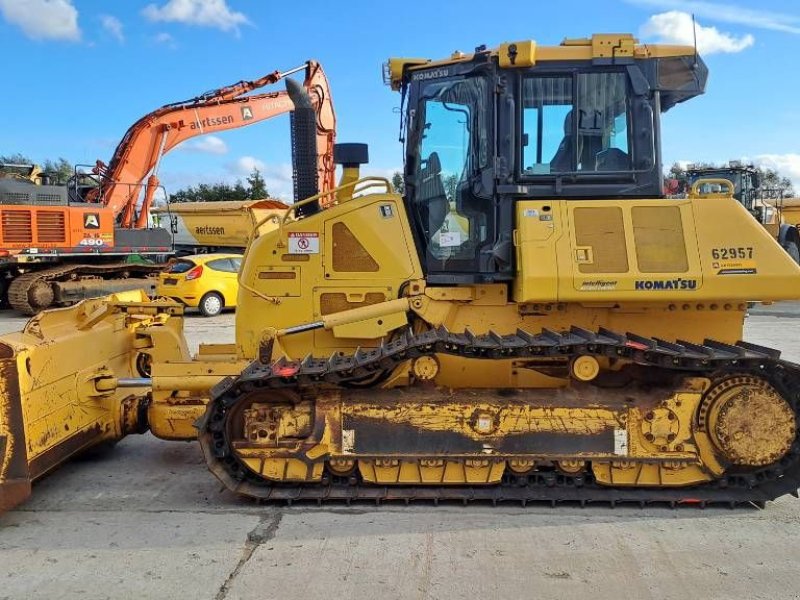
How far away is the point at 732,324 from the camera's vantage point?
4.77 metres

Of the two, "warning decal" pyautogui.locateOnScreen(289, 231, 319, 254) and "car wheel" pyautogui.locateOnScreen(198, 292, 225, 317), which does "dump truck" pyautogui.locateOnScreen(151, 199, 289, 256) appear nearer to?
"car wheel" pyautogui.locateOnScreen(198, 292, 225, 317)

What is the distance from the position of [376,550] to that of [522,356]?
1501 mm

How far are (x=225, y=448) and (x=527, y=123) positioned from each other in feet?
10.0

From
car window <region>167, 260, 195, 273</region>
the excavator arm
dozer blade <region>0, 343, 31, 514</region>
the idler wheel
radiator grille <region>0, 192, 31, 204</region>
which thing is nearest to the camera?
dozer blade <region>0, 343, 31, 514</region>

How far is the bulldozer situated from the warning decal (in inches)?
1.0

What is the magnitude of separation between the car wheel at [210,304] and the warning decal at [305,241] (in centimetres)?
1097

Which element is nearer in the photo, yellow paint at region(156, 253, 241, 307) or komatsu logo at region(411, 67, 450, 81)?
komatsu logo at region(411, 67, 450, 81)

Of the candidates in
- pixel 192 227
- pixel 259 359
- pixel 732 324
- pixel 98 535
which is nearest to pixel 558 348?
pixel 732 324

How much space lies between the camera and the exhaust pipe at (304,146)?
5.52m

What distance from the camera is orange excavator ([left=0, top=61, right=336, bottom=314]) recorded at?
15.1 metres

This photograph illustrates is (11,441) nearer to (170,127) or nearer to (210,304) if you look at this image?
(210,304)

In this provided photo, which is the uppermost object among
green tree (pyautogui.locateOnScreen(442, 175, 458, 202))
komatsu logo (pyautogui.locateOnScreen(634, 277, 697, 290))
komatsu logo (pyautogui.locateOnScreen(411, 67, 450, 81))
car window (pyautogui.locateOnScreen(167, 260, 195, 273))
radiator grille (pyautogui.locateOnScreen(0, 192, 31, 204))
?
radiator grille (pyautogui.locateOnScreen(0, 192, 31, 204))

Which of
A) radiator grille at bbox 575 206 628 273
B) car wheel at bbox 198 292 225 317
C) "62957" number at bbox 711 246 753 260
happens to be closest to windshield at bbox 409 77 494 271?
radiator grille at bbox 575 206 628 273

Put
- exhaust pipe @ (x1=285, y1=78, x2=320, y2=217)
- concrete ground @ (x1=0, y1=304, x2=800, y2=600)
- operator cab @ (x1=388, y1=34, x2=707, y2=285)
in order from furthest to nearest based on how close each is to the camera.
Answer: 1. exhaust pipe @ (x1=285, y1=78, x2=320, y2=217)
2. operator cab @ (x1=388, y1=34, x2=707, y2=285)
3. concrete ground @ (x1=0, y1=304, x2=800, y2=600)
